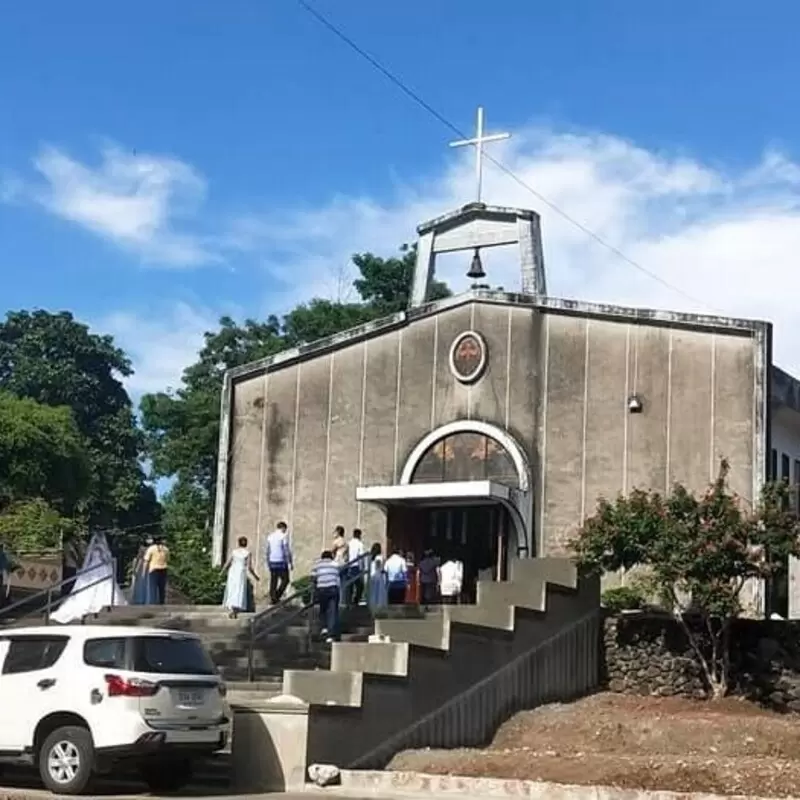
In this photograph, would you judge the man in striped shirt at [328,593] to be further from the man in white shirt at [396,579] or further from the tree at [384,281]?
the tree at [384,281]

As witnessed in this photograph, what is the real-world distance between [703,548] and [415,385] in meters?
9.09

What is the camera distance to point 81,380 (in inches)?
2616

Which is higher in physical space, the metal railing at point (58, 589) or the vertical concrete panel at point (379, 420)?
the vertical concrete panel at point (379, 420)

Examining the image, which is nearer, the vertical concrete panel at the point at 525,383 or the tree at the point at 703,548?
the tree at the point at 703,548

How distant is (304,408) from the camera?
97.1ft

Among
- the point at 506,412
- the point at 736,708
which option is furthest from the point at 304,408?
the point at 736,708

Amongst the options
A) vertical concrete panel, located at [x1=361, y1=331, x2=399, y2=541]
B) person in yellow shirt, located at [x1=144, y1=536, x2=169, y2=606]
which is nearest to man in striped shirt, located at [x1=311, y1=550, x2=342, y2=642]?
person in yellow shirt, located at [x1=144, y1=536, x2=169, y2=606]

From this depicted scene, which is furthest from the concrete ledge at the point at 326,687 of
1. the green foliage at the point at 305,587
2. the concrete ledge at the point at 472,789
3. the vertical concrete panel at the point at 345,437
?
the vertical concrete panel at the point at 345,437

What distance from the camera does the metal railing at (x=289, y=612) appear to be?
19047mm

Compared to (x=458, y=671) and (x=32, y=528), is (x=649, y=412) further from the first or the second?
(x=32, y=528)

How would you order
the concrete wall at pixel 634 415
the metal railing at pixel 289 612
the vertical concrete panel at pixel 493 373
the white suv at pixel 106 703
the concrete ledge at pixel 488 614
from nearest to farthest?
the white suv at pixel 106 703, the metal railing at pixel 289 612, the concrete ledge at pixel 488 614, the concrete wall at pixel 634 415, the vertical concrete panel at pixel 493 373

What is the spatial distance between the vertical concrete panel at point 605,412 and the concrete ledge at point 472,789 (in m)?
11.3

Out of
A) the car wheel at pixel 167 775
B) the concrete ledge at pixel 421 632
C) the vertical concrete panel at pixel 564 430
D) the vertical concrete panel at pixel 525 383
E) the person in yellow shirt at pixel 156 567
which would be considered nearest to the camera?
the car wheel at pixel 167 775

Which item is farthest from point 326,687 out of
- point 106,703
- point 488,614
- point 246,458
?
point 246,458
